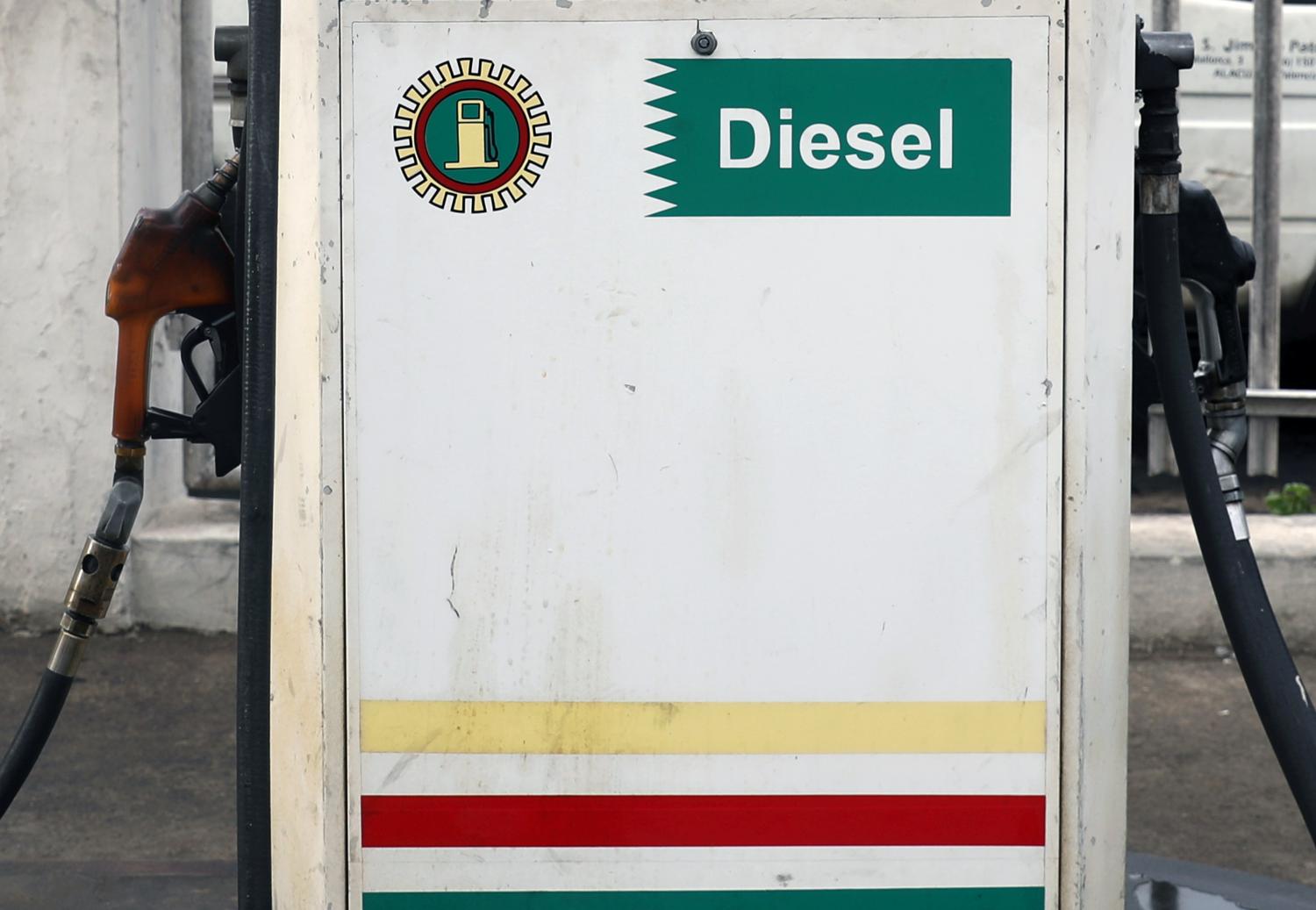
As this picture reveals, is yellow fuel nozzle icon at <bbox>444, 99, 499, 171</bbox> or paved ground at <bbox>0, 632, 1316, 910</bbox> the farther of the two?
paved ground at <bbox>0, 632, 1316, 910</bbox>

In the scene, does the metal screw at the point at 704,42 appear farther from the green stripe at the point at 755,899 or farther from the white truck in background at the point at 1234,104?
the white truck in background at the point at 1234,104

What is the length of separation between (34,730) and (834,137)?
4.70ft

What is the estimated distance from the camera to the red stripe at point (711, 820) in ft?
5.48

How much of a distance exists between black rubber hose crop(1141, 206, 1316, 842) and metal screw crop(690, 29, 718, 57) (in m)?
0.65

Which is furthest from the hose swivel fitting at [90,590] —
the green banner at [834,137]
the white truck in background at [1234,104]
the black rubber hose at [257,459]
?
the white truck in background at [1234,104]

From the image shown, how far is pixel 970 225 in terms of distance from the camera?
5.28 ft

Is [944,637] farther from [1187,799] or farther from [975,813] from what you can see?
[1187,799]

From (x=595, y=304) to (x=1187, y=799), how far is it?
2540 millimetres

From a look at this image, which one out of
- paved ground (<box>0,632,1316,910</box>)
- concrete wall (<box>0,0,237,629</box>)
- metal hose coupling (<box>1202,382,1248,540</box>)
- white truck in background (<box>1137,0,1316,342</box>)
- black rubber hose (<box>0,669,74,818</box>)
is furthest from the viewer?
white truck in background (<box>1137,0,1316,342</box>)

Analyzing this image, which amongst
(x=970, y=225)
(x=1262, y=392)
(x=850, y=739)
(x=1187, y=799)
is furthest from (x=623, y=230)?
(x=1262, y=392)

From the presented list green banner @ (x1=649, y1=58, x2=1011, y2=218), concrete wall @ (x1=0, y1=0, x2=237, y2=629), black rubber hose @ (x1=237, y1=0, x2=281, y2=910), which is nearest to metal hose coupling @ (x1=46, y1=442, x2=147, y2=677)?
black rubber hose @ (x1=237, y1=0, x2=281, y2=910)

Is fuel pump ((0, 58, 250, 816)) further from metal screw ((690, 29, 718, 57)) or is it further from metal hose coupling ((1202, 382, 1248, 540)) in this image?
metal hose coupling ((1202, 382, 1248, 540))

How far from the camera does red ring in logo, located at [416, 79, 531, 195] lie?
1599 mm

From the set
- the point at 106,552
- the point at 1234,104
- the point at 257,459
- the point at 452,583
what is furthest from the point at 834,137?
the point at 1234,104
